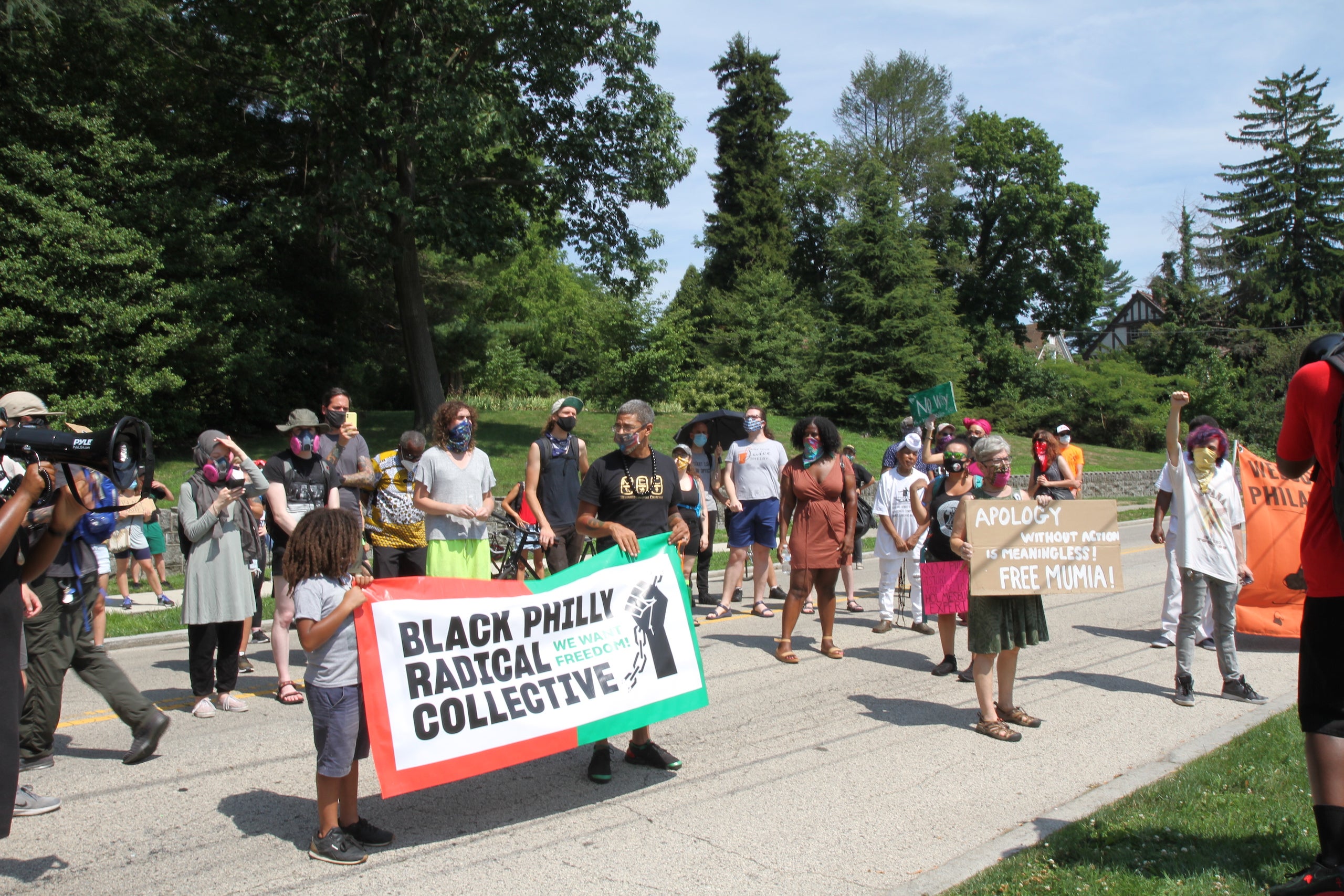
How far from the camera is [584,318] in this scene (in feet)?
144

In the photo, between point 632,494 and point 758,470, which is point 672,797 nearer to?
point 632,494

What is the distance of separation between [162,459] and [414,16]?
36.8ft

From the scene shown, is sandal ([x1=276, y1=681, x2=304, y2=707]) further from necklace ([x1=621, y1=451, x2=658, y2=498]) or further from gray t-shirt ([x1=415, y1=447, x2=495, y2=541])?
necklace ([x1=621, y1=451, x2=658, y2=498])

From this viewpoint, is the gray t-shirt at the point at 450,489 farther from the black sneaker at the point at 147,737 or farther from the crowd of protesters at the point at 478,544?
the black sneaker at the point at 147,737

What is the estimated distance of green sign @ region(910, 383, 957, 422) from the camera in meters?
11.8

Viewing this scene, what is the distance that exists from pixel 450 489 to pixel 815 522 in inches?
116

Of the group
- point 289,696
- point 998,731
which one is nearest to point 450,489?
point 289,696

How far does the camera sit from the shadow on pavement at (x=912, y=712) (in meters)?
6.37

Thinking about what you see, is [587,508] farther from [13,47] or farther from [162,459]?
[13,47]

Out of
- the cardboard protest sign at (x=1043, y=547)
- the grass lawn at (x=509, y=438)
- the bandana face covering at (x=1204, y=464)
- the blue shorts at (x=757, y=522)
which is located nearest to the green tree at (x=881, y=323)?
the grass lawn at (x=509, y=438)

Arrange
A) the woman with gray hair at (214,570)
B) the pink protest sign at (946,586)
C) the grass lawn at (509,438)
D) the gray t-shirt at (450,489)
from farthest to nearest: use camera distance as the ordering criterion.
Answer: the grass lawn at (509,438) → the pink protest sign at (946,586) → the gray t-shirt at (450,489) → the woman with gray hair at (214,570)

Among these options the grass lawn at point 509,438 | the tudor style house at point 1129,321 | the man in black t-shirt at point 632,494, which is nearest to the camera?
the man in black t-shirt at point 632,494

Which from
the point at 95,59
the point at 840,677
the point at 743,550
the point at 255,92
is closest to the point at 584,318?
the point at 255,92

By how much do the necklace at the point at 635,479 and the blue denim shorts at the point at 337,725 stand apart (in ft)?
6.46
